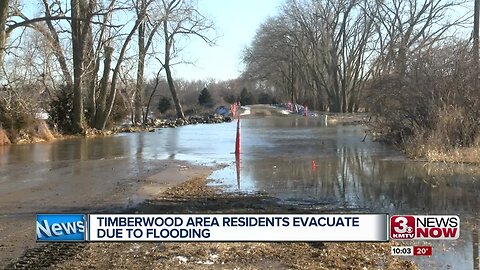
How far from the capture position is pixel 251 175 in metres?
12.2

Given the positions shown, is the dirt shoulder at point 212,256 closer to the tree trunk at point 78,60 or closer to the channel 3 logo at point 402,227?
the channel 3 logo at point 402,227

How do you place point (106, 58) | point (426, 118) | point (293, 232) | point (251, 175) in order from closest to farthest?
point (293, 232)
point (251, 175)
point (426, 118)
point (106, 58)

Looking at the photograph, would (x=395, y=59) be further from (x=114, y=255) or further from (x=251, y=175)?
(x=114, y=255)

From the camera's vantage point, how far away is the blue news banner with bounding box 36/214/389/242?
16.1ft

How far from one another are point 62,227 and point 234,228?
169 centimetres

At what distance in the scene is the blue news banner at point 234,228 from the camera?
491 centimetres

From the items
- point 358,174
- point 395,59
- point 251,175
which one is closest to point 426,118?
point 395,59

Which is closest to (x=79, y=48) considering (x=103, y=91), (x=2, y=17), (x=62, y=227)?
(x=103, y=91)

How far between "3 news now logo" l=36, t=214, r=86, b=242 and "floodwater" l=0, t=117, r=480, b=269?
134 inches

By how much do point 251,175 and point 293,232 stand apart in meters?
7.27

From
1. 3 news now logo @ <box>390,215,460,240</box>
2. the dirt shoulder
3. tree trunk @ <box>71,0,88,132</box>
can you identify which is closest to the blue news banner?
3 news now logo @ <box>390,215,460,240</box>

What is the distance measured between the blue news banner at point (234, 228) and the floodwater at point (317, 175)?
1.00 metres

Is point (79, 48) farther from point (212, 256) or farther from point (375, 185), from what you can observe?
point (212, 256)

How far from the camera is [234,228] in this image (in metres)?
4.95
